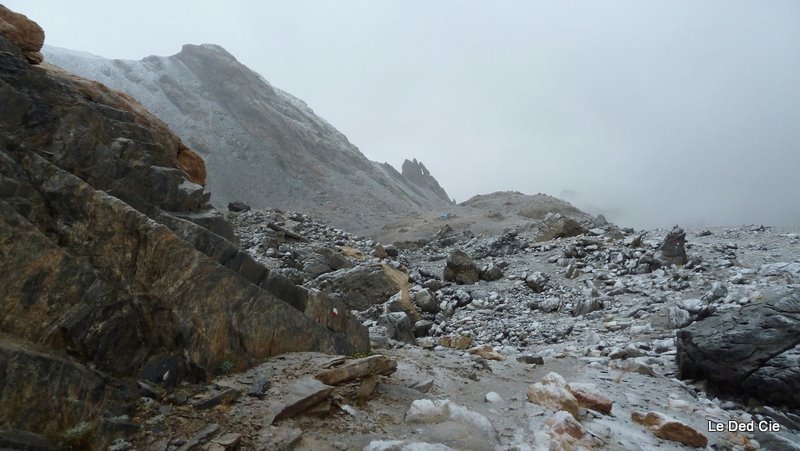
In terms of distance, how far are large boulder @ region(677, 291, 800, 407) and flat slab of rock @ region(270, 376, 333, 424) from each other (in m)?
6.07

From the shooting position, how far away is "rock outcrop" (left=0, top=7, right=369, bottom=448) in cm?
384

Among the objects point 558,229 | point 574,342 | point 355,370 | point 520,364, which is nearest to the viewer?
point 355,370

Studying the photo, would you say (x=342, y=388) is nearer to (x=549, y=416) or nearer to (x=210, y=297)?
(x=210, y=297)

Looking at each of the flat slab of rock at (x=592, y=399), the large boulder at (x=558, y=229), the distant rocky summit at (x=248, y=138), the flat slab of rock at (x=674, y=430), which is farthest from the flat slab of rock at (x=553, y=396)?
the distant rocky summit at (x=248, y=138)

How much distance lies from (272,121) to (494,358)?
202 ft

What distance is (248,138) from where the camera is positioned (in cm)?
6019

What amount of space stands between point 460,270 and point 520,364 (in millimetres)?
8046

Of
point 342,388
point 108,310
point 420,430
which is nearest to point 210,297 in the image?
point 108,310

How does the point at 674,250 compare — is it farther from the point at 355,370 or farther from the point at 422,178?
the point at 422,178

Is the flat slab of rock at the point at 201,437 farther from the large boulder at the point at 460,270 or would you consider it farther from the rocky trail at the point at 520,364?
the large boulder at the point at 460,270

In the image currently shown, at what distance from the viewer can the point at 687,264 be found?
506 inches

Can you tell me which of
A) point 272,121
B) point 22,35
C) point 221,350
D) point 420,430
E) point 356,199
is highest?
point 272,121

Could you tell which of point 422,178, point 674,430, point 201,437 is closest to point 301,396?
point 201,437

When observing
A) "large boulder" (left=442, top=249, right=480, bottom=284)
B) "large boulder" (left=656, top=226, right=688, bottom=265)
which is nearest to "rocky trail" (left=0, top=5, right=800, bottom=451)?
"large boulder" (left=656, top=226, right=688, bottom=265)
